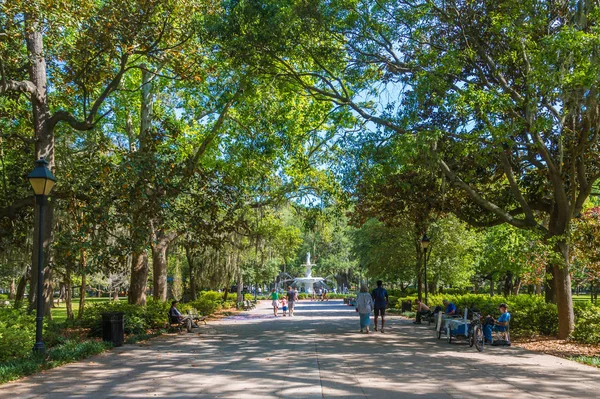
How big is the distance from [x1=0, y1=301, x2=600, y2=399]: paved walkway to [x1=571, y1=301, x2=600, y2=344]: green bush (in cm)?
241

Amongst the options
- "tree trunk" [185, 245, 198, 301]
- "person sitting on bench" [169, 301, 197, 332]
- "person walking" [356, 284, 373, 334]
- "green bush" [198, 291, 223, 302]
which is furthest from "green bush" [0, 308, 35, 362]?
"green bush" [198, 291, 223, 302]

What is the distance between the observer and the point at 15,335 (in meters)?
9.71

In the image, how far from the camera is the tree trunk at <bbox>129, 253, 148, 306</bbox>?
62.3 ft

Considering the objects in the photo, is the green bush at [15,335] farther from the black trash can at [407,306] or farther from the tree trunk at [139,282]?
the black trash can at [407,306]

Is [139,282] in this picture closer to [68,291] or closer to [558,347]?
[68,291]

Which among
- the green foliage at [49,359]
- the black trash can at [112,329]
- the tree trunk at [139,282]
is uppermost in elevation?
the tree trunk at [139,282]

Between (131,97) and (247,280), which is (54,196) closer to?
(131,97)

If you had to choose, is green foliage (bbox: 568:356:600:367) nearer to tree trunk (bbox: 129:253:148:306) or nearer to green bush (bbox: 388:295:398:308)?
tree trunk (bbox: 129:253:148:306)

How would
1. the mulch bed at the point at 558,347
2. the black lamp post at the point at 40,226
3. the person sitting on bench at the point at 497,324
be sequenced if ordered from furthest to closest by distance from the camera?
1. the person sitting on bench at the point at 497,324
2. the mulch bed at the point at 558,347
3. the black lamp post at the point at 40,226

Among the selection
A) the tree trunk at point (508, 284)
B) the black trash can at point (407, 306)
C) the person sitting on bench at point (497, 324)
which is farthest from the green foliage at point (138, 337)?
the tree trunk at point (508, 284)

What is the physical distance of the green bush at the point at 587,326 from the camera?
1326 centimetres

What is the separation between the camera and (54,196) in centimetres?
1488

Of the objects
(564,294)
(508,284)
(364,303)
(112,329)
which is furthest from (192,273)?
(508,284)

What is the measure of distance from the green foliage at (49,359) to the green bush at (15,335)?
155 millimetres
